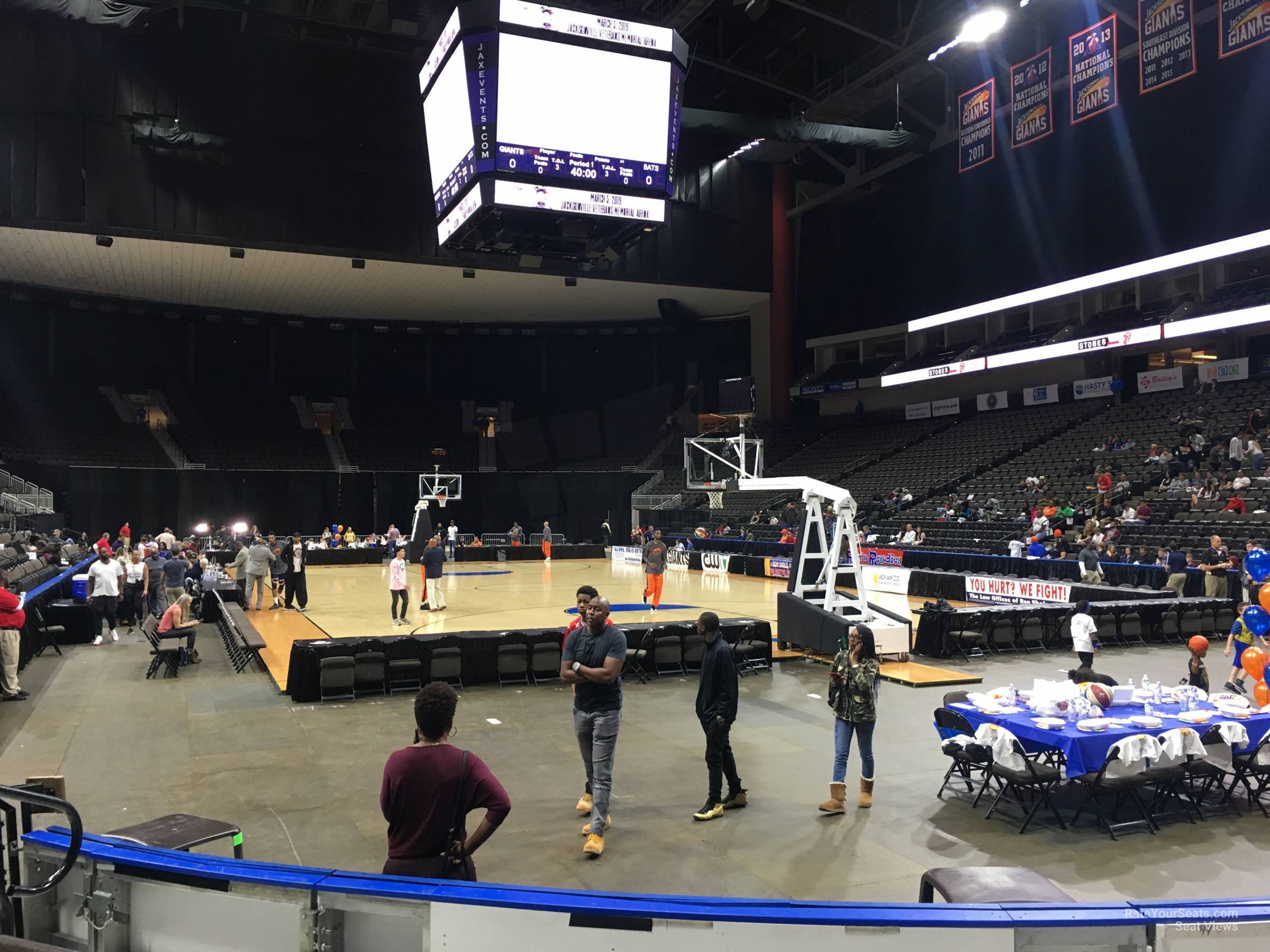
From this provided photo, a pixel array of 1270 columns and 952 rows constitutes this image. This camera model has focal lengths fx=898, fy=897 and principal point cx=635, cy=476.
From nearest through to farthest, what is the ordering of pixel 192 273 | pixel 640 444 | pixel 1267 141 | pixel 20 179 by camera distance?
pixel 1267 141, pixel 20 179, pixel 192 273, pixel 640 444

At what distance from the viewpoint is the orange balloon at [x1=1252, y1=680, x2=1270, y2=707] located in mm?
8070

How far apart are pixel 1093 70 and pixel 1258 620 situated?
56.1 ft

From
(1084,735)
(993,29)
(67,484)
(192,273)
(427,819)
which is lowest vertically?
(1084,735)

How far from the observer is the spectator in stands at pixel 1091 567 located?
60.3 ft

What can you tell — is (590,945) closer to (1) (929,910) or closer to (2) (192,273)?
(1) (929,910)

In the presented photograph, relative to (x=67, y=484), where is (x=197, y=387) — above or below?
above

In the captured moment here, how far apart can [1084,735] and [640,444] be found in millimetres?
39342

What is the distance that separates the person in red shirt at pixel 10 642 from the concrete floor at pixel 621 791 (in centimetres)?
43

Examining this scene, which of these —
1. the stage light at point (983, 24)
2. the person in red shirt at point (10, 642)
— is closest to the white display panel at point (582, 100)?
the stage light at point (983, 24)

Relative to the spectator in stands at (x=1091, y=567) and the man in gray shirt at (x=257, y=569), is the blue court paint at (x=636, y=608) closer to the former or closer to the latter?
the man in gray shirt at (x=257, y=569)

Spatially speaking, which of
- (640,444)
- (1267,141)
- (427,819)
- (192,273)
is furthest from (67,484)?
(1267,141)

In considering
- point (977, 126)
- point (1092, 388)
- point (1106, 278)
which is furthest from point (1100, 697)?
point (1092, 388)

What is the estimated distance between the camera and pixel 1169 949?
289 cm

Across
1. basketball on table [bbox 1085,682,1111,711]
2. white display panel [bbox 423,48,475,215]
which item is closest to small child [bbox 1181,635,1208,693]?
basketball on table [bbox 1085,682,1111,711]
